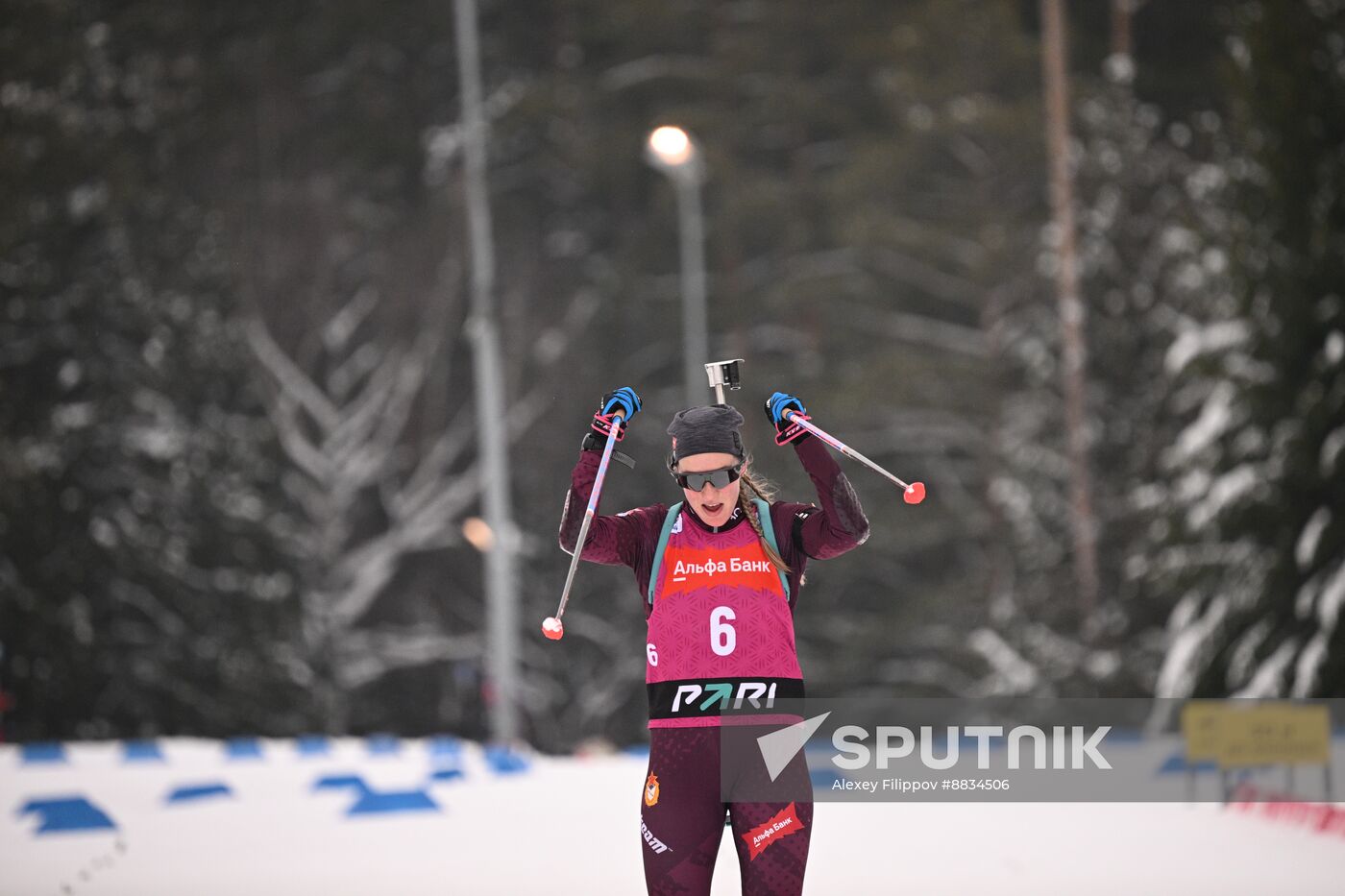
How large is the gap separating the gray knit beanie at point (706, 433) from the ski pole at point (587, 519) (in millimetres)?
226

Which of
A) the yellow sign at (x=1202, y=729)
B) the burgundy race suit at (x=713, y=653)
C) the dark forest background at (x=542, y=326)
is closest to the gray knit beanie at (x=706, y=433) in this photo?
the burgundy race suit at (x=713, y=653)

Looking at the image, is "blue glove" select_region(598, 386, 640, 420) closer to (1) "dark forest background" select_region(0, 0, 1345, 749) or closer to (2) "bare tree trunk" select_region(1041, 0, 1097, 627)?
(1) "dark forest background" select_region(0, 0, 1345, 749)

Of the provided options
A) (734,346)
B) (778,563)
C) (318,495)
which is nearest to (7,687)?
(318,495)

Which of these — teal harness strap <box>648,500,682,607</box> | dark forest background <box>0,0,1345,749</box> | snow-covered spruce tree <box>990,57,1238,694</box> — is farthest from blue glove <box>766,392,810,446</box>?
snow-covered spruce tree <box>990,57,1238,694</box>

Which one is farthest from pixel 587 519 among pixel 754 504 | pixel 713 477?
pixel 754 504

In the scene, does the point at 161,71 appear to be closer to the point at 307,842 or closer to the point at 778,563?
the point at 307,842

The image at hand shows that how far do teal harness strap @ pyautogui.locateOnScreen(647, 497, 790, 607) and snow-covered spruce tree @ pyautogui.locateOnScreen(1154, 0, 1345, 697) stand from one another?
11606mm

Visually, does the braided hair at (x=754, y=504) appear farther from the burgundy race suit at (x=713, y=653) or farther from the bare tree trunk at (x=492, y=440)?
the bare tree trunk at (x=492, y=440)

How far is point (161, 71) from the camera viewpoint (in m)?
37.5

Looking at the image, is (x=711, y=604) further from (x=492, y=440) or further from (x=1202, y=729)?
(x=492, y=440)

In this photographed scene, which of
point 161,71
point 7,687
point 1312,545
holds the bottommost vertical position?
point 1312,545

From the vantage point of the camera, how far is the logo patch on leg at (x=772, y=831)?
5.62m

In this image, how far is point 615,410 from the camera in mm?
6195

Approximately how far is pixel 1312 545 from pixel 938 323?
69.9ft
